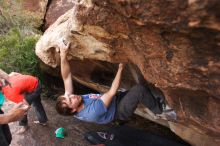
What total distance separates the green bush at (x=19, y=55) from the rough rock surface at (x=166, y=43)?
350cm

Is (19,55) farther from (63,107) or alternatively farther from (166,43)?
(166,43)

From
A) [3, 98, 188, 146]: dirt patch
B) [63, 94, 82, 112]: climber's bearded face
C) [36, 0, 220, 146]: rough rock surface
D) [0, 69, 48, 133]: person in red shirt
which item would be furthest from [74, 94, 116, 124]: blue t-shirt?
[3, 98, 188, 146]: dirt patch

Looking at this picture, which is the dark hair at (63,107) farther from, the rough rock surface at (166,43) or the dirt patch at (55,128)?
the dirt patch at (55,128)

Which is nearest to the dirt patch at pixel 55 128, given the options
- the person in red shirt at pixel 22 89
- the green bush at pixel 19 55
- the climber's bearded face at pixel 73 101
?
the person in red shirt at pixel 22 89

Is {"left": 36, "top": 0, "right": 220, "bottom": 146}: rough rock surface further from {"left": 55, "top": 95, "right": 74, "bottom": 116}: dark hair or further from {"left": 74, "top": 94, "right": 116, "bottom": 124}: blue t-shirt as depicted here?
{"left": 55, "top": 95, "right": 74, "bottom": 116}: dark hair

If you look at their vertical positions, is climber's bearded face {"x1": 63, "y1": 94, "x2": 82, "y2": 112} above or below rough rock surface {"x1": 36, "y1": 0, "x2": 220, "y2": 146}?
below

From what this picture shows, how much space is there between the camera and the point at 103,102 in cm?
572

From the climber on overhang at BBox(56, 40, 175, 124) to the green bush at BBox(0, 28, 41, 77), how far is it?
3717 millimetres

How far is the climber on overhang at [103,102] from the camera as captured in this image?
5.58 m

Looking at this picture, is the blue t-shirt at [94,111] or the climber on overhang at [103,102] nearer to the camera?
the climber on overhang at [103,102]

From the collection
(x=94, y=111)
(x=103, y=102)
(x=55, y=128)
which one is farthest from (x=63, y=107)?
(x=55, y=128)

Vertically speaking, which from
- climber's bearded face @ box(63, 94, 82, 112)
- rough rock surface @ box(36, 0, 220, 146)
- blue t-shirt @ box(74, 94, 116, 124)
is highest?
rough rock surface @ box(36, 0, 220, 146)

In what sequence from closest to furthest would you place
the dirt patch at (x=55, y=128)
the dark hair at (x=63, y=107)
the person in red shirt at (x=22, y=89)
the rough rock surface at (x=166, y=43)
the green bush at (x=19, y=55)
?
the rough rock surface at (x=166, y=43) < the dark hair at (x=63, y=107) < the person in red shirt at (x=22, y=89) < the dirt patch at (x=55, y=128) < the green bush at (x=19, y=55)

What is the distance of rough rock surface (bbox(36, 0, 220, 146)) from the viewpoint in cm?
332
